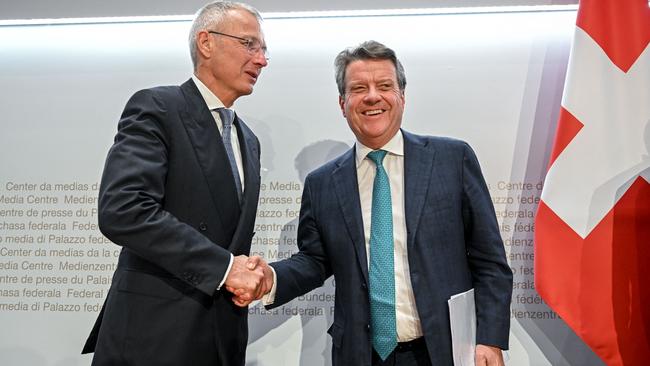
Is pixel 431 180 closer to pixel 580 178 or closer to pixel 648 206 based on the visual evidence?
pixel 580 178

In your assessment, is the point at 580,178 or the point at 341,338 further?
the point at 580,178

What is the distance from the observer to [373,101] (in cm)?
220

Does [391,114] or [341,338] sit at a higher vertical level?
[391,114]

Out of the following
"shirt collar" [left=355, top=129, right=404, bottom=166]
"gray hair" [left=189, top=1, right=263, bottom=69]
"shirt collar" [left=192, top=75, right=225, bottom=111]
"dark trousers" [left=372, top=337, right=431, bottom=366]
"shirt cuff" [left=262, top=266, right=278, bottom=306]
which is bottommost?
"dark trousers" [left=372, top=337, right=431, bottom=366]

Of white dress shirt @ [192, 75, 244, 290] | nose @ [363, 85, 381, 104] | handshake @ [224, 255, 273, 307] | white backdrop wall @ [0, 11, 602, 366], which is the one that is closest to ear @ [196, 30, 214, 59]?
white dress shirt @ [192, 75, 244, 290]

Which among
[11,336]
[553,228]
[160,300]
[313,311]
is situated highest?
[553,228]

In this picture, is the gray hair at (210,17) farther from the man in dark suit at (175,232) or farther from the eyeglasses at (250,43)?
the man in dark suit at (175,232)

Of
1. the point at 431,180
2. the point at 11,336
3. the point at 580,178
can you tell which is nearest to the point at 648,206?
the point at 580,178

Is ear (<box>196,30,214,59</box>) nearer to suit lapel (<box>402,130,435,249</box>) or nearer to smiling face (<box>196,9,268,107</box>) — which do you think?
smiling face (<box>196,9,268,107</box>)

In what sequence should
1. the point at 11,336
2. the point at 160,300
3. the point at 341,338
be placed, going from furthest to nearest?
1. the point at 11,336
2. the point at 341,338
3. the point at 160,300

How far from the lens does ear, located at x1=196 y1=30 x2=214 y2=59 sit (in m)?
2.21

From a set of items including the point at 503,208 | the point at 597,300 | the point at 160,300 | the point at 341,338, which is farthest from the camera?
the point at 503,208

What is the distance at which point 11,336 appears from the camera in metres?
3.15

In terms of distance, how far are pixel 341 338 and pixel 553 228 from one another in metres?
1.09
